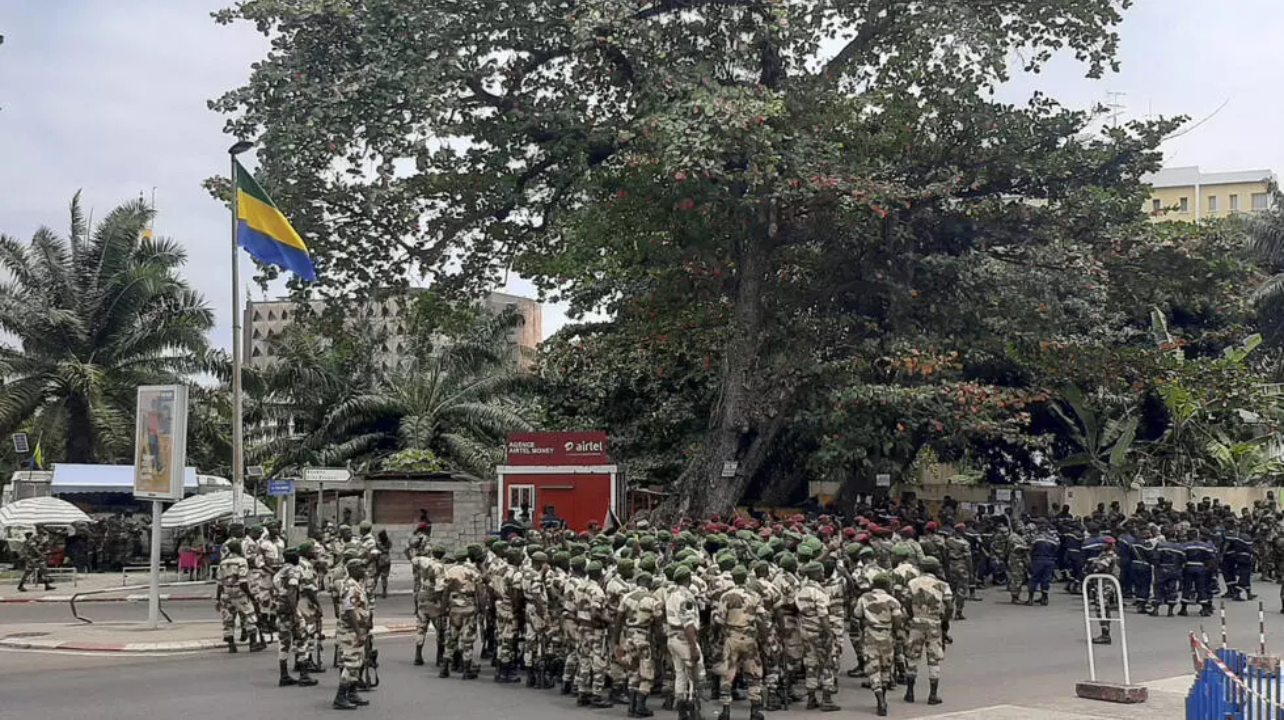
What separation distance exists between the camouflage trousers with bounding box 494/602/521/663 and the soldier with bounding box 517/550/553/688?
151 mm

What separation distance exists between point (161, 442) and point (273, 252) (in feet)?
15.7

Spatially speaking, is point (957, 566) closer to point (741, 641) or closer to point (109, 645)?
point (741, 641)

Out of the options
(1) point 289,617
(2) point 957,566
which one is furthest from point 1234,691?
(2) point 957,566

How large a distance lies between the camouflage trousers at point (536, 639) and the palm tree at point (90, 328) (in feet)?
74.8

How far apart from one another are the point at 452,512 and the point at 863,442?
1013 cm

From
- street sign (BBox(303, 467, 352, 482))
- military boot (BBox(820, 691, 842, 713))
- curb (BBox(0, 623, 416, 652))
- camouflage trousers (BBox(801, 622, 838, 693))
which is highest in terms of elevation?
street sign (BBox(303, 467, 352, 482))

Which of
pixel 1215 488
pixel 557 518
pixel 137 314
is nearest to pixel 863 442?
pixel 557 518

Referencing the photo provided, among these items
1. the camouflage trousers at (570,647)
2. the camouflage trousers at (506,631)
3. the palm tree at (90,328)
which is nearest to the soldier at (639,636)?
the camouflage trousers at (570,647)

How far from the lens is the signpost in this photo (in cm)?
1908

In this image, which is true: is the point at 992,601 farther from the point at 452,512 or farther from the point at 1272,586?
the point at 452,512

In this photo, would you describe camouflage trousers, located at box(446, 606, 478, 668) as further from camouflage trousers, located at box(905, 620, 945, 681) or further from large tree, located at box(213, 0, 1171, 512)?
large tree, located at box(213, 0, 1171, 512)

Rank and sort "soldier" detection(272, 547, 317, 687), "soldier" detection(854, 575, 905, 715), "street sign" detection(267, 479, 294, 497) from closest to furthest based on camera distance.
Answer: "soldier" detection(854, 575, 905, 715) < "soldier" detection(272, 547, 317, 687) < "street sign" detection(267, 479, 294, 497)

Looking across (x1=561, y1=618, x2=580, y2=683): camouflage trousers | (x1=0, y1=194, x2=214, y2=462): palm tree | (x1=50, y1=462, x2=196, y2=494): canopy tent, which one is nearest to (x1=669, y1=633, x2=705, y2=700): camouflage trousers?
(x1=561, y1=618, x2=580, y2=683): camouflage trousers

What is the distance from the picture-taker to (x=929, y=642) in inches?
524
